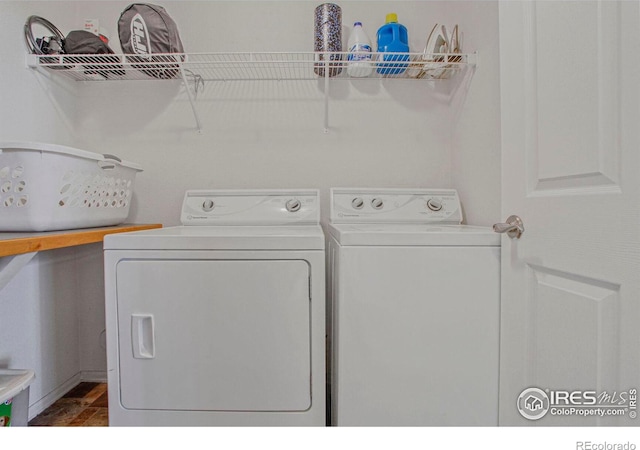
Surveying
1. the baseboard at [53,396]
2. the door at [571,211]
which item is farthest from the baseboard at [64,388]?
the door at [571,211]

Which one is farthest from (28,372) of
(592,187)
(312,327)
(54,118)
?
(592,187)

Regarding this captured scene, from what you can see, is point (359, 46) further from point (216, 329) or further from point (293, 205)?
point (216, 329)

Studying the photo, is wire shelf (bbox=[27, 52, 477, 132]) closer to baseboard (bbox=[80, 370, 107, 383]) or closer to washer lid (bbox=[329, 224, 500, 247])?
washer lid (bbox=[329, 224, 500, 247])

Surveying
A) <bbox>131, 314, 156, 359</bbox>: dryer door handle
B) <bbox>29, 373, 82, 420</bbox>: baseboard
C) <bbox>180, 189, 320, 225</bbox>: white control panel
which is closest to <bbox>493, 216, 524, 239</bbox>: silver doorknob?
<bbox>180, 189, 320, 225</bbox>: white control panel

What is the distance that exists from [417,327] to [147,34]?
165cm

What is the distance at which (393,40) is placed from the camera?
64.7 inches

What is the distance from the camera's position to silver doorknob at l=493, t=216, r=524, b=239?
0.97 metres

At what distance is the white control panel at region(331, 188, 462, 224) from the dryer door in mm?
647

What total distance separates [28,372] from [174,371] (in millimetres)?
578

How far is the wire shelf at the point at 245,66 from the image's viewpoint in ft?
5.12

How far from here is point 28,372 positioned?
1208mm

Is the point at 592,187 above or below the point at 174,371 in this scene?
above

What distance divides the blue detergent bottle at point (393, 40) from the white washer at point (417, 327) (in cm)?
103
